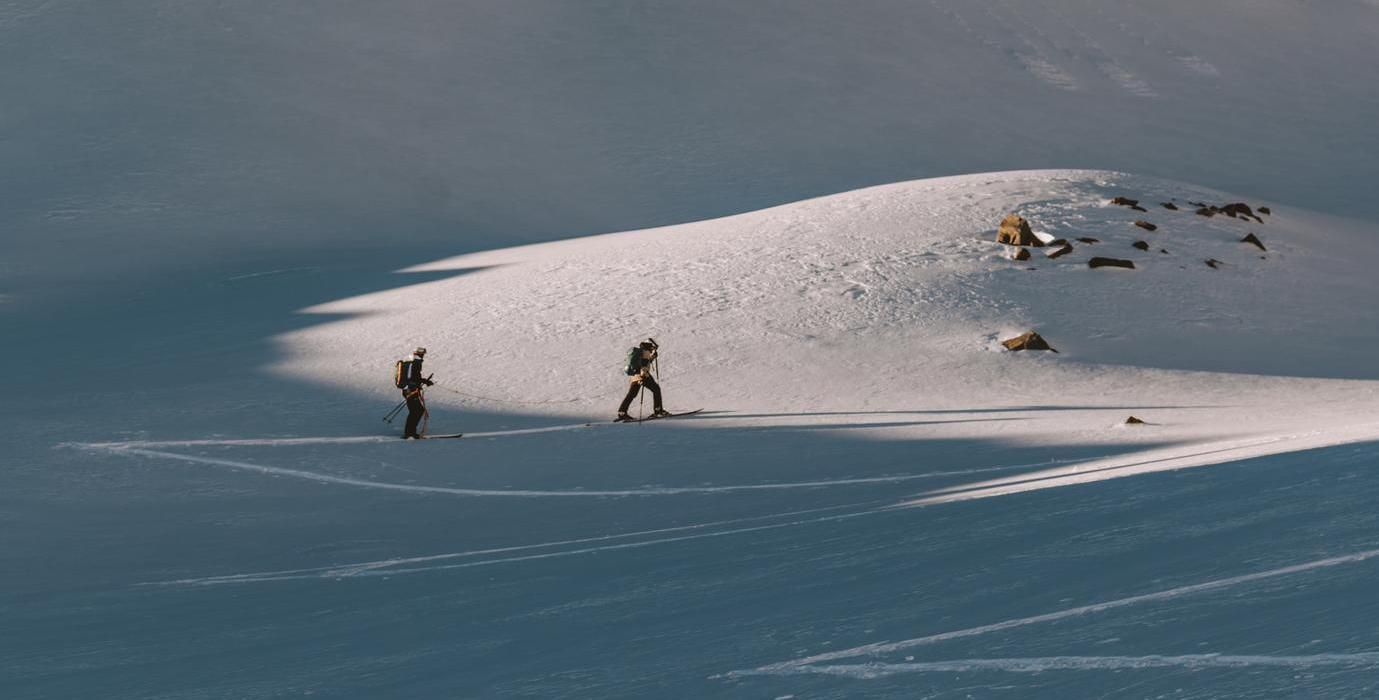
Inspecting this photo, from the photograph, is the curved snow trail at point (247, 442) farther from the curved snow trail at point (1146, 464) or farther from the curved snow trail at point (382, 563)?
the curved snow trail at point (1146, 464)

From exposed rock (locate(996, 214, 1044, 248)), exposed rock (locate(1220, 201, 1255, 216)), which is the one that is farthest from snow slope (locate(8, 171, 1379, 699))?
exposed rock (locate(1220, 201, 1255, 216))

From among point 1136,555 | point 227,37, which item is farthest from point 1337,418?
point 227,37

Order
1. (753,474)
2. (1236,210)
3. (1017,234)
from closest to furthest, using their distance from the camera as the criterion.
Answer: (753,474), (1017,234), (1236,210)

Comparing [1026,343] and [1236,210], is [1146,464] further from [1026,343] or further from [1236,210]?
[1236,210]

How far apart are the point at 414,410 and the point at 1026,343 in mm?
7448

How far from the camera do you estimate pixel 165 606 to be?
8156 millimetres

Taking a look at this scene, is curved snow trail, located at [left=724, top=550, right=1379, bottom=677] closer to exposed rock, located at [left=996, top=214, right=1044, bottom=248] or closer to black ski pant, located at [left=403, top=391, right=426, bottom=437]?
black ski pant, located at [left=403, top=391, right=426, bottom=437]

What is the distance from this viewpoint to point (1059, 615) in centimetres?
612

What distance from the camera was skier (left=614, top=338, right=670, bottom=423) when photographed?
49.1 feet

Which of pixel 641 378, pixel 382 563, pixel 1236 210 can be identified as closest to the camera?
pixel 382 563

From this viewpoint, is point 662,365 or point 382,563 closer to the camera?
point 382,563

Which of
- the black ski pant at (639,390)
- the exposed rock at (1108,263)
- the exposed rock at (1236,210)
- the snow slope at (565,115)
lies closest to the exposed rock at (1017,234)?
the exposed rock at (1108,263)

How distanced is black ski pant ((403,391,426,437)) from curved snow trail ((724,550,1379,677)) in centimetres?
900

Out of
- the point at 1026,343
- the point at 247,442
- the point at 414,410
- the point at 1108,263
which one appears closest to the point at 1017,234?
the point at 1108,263
